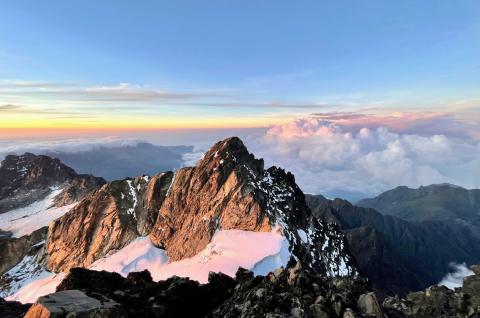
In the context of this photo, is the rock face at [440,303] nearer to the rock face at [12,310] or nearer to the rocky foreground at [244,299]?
the rocky foreground at [244,299]

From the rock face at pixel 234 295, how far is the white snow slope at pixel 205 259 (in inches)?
1460

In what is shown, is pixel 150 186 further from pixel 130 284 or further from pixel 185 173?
pixel 130 284

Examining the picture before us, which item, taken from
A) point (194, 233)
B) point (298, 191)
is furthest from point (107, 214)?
point (298, 191)

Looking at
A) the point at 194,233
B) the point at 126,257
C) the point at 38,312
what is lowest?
the point at 126,257

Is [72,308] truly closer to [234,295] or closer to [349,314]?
[234,295]

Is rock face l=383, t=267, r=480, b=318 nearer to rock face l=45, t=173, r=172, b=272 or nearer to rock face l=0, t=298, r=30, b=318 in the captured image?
rock face l=0, t=298, r=30, b=318

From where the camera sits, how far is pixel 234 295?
3288 cm

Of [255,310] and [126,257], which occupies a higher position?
[255,310]

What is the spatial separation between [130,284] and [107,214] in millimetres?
82817

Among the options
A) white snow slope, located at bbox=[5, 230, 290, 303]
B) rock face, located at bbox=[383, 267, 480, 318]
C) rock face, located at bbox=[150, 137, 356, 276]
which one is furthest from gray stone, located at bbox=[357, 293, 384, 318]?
rock face, located at bbox=[150, 137, 356, 276]

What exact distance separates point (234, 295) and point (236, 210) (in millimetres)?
62760

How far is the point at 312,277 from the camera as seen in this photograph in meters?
34.9

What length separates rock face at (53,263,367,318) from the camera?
27156 millimetres

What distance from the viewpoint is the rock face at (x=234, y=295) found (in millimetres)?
27156
